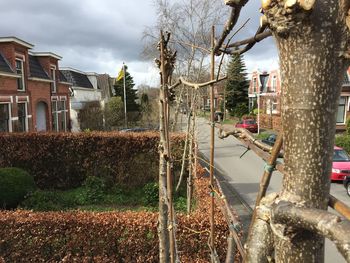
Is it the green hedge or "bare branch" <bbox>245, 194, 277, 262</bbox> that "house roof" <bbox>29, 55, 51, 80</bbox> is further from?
"bare branch" <bbox>245, 194, 277, 262</bbox>

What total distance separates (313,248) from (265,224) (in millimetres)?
150

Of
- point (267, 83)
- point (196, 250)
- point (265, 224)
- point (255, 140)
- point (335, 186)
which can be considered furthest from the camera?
point (267, 83)

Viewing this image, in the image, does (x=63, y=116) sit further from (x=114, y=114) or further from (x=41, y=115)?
(x=114, y=114)

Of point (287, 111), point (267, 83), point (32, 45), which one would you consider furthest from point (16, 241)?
point (267, 83)

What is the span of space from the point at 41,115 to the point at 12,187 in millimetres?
14068

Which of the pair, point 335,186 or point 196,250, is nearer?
point 196,250

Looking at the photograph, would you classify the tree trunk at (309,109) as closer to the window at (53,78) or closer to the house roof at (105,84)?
the window at (53,78)

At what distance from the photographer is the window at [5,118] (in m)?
16.3

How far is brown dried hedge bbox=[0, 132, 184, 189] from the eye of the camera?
38.9 ft

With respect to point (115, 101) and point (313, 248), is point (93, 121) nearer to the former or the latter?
point (115, 101)

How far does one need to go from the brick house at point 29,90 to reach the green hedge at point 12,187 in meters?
7.68

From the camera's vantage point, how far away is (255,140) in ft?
4.22

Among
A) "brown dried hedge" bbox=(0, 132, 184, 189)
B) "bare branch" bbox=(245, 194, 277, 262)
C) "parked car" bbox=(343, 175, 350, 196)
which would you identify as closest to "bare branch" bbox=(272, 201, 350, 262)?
"bare branch" bbox=(245, 194, 277, 262)

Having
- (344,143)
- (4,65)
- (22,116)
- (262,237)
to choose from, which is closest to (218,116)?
(262,237)
